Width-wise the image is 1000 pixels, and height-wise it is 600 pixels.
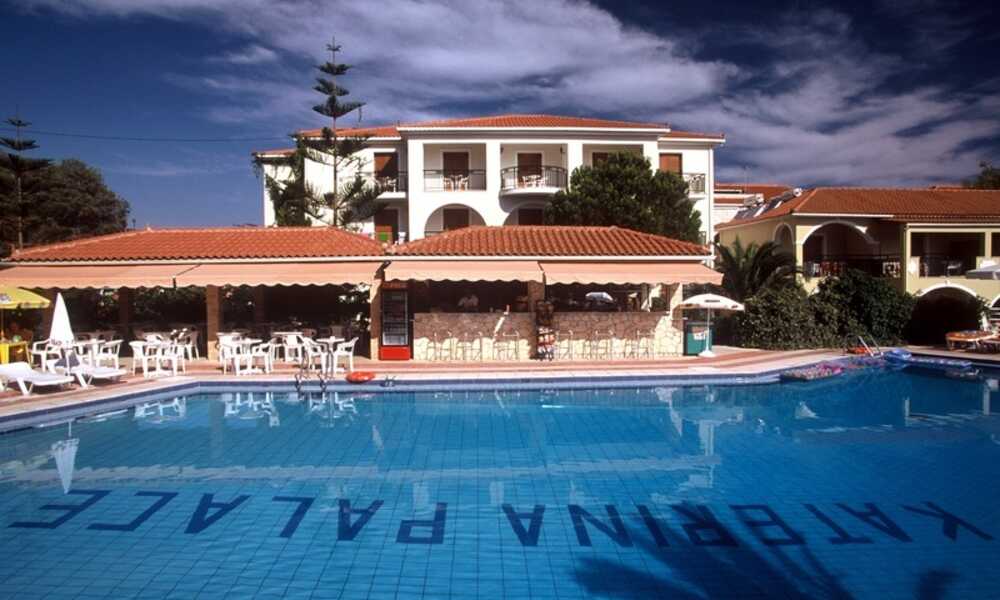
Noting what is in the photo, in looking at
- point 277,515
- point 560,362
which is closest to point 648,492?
point 277,515

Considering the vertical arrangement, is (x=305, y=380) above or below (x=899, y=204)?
below

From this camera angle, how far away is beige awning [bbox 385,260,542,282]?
19.4 m

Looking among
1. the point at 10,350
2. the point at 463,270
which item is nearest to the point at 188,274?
the point at 10,350

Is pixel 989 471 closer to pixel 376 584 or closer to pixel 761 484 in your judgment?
pixel 761 484

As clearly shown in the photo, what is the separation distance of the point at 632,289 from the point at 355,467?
21691mm

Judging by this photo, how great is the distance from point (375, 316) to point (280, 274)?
10.6 ft

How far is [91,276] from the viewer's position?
65.2 feet

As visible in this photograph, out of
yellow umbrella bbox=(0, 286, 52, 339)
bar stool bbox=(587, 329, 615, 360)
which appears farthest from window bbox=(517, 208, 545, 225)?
yellow umbrella bbox=(0, 286, 52, 339)

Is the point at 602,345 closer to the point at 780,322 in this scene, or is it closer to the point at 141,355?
the point at 780,322

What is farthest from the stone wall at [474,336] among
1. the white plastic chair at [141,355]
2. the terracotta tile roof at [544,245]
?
the white plastic chair at [141,355]

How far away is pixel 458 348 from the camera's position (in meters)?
21.1

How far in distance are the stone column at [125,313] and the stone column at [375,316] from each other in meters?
10.5

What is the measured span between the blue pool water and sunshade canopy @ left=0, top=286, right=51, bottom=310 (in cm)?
567

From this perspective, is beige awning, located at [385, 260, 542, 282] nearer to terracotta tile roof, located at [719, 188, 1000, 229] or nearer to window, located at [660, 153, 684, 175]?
terracotta tile roof, located at [719, 188, 1000, 229]
